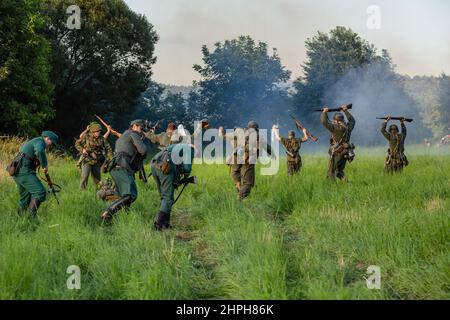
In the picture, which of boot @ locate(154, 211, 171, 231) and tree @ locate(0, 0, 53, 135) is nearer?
boot @ locate(154, 211, 171, 231)

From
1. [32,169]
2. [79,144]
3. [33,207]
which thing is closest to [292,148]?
[79,144]

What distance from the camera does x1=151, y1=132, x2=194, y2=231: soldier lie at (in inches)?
301

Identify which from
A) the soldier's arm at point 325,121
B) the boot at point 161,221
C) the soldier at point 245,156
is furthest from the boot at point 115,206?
the soldier's arm at point 325,121

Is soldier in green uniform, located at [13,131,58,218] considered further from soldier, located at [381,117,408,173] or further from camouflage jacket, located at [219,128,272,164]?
soldier, located at [381,117,408,173]

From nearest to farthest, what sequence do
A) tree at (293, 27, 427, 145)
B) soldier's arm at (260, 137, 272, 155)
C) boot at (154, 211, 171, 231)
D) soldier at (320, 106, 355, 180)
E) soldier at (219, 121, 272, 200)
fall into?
boot at (154, 211, 171, 231) → soldier at (219, 121, 272, 200) → soldier's arm at (260, 137, 272, 155) → soldier at (320, 106, 355, 180) → tree at (293, 27, 427, 145)

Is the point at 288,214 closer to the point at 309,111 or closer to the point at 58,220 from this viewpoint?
the point at 58,220

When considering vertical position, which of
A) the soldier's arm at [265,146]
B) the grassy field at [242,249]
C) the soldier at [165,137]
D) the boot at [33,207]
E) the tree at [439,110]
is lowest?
the grassy field at [242,249]

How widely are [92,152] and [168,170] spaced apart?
13.7ft

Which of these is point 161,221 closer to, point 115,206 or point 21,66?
point 115,206

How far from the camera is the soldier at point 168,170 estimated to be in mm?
7633

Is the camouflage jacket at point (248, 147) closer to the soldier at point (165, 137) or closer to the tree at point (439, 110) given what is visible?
the soldier at point (165, 137)

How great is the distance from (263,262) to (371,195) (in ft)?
14.4

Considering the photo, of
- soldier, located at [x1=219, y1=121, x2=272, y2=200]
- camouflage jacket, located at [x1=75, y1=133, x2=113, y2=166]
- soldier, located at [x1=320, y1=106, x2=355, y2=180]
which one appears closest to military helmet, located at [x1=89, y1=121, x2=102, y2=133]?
camouflage jacket, located at [x1=75, y1=133, x2=113, y2=166]

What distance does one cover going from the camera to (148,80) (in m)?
31.6
